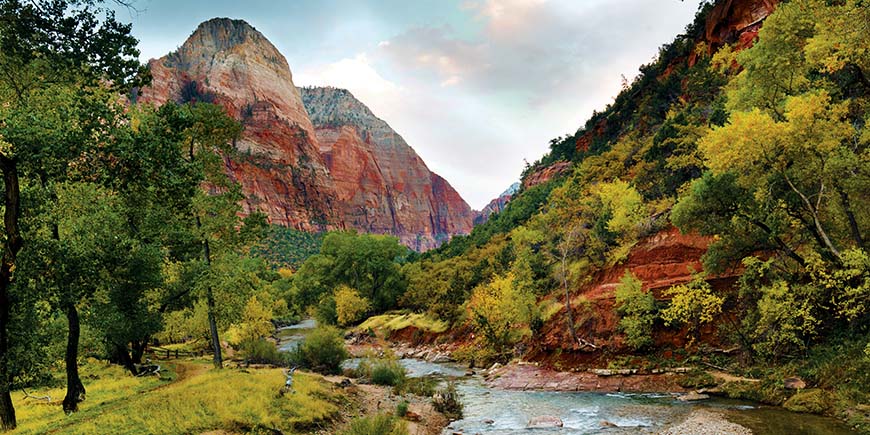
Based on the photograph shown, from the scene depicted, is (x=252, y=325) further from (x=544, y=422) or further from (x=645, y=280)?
(x=645, y=280)

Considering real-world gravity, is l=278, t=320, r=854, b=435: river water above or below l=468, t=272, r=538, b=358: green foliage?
below

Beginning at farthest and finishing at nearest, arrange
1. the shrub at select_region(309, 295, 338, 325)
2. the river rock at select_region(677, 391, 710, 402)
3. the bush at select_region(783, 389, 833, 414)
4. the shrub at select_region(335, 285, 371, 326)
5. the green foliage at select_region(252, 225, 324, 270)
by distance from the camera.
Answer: the green foliage at select_region(252, 225, 324, 270) → the shrub at select_region(309, 295, 338, 325) → the shrub at select_region(335, 285, 371, 326) → the river rock at select_region(677, 391, 710, 402) → the bush at select_region(783, 389, 833, 414)

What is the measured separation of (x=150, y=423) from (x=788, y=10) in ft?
93.7

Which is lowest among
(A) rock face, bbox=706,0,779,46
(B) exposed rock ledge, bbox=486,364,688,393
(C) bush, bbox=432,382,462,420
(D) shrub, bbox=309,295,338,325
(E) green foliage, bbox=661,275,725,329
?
(B) exposed rock ledge, bbox=486,364,688,393

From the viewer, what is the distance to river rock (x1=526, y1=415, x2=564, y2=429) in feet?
56.6

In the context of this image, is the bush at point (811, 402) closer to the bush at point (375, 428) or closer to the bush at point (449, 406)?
the bush at point (449, 406)

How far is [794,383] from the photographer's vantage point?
17.4 metres

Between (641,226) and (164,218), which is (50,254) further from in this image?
(641,226)

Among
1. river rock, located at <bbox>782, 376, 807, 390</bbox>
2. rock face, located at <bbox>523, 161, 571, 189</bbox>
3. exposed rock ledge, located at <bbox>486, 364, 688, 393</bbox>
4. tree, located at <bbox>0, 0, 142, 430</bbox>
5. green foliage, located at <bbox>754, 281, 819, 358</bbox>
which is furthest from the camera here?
rock face, located at <bbox>523, 161, 571, 189</bbox>

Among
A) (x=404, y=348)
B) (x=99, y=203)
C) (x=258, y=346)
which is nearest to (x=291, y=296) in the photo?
(x=404, y=348)

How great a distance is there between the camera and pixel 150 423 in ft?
36.9

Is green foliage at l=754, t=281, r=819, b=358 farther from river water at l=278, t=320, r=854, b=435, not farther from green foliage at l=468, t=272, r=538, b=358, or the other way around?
green foliage at l=468, t=272, r=538, b=358

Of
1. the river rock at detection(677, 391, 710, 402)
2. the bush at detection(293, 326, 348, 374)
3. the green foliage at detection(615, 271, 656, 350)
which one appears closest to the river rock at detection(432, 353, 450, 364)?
the bush at detection(293, 326, 348, 374)

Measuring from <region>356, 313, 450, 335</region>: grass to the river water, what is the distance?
24350 mm
